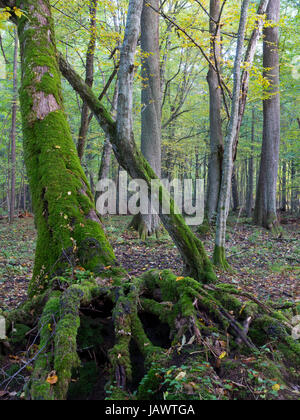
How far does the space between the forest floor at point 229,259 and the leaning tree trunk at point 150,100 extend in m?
0.80

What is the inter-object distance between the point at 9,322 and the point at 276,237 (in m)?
10.8

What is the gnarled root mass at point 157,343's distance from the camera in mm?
1869

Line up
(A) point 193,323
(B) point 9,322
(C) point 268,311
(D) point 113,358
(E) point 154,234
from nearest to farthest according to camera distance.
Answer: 1. (D) point 113,358
2. (A) point 193,323
3. (B) point 9,322
4. (C) point 268,311
5. (E) point 154,234

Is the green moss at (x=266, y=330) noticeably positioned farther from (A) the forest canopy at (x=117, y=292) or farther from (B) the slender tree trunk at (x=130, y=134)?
(B) the slender tree trunk at (x=130, y=134)

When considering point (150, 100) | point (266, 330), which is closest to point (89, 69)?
point (150, 100)

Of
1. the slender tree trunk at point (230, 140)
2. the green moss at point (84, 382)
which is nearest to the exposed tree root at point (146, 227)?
the slender tree trunk at point (230, 140)

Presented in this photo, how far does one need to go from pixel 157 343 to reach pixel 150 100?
362 inches

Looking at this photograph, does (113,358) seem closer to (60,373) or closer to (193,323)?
(60,373)

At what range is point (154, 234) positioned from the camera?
10.6 meters

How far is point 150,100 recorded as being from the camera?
405 inches

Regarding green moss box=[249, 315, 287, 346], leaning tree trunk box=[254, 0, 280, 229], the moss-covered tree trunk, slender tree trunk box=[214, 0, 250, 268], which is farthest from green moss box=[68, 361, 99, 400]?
leaning tree trunk box=[254, 0, 280, 229]

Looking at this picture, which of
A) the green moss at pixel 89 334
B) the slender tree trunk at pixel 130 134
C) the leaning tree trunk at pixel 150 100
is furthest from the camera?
the leaning tree trunk at pixel 150 100

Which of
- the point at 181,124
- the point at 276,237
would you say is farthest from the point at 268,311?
the point at 181,124

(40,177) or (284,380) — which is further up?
(40,177)
